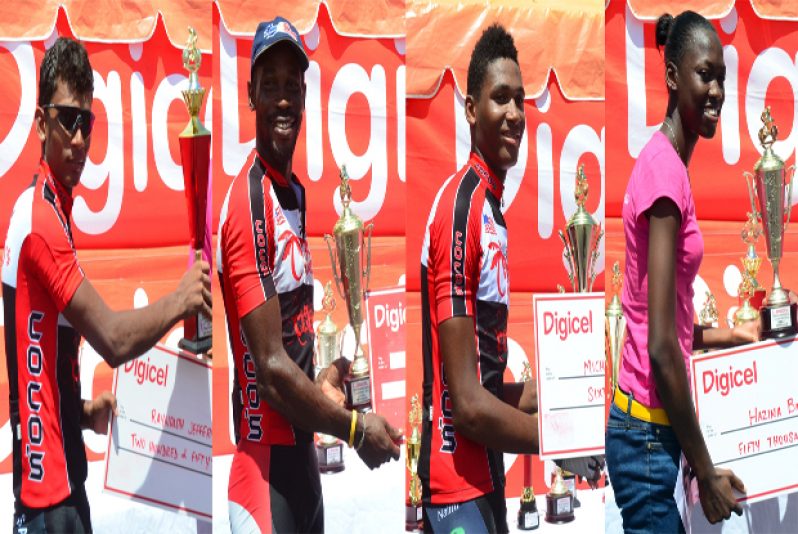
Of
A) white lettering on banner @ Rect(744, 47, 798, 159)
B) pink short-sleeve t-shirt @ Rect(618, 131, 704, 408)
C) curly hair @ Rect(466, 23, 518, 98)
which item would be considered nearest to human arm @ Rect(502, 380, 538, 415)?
pink short-sleeve t-shirt @ Rect(618, 131, 704, 408)

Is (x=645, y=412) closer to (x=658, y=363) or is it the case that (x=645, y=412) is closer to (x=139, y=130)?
(x=658, y=363)

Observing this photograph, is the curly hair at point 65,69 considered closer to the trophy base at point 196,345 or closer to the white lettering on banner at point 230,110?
the white lettering on banner at point 230,110

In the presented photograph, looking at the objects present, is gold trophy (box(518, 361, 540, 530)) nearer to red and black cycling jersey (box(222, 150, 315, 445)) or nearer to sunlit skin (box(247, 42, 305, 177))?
red and black cycling jersey (box(222, 150, 315, 445))

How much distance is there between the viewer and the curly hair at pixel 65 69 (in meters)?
3.66

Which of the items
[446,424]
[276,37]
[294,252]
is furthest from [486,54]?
[446,424]

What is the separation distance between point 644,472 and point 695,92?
123cm

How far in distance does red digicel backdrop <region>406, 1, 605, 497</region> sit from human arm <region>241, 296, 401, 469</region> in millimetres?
521

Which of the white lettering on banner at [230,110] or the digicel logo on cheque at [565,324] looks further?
the digicel logo on cheque at [565,324]

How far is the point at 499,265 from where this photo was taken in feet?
11.9

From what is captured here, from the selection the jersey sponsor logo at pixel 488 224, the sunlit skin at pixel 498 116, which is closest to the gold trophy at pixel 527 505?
the jersey sponsor logo at pixel 488 224

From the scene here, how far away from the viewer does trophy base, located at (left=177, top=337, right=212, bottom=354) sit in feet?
12.7

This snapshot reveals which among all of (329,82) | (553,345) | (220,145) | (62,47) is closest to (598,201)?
(553,345)

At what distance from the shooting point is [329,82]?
4.05 metres

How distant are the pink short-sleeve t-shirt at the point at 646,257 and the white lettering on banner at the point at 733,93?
110cm
